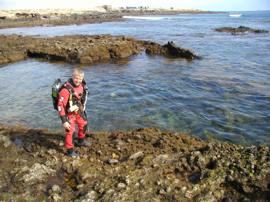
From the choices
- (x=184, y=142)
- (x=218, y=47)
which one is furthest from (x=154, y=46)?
(x=184, y=142)

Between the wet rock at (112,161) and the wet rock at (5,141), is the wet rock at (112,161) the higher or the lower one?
the higher one

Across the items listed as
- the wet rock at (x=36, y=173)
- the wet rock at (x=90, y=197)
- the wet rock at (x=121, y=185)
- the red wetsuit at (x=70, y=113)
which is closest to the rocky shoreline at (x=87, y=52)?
the red wetsuit at (x=70, y=113)

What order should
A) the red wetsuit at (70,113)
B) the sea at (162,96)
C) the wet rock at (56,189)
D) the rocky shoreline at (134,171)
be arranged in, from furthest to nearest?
the sea at (162,96), the red wetsuit at (70,113), the wet rock at (56,189), the rocky shoreline at (134,171)

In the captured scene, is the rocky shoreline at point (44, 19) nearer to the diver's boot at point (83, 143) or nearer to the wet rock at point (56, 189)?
the diver's boot at point (83, 143)

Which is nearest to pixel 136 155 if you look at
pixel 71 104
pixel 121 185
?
pixel 121 185

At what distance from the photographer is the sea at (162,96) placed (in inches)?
399

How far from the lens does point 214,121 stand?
10.4 meters

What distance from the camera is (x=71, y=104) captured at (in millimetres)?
6711

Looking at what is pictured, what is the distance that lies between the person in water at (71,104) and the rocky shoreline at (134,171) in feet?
1.75

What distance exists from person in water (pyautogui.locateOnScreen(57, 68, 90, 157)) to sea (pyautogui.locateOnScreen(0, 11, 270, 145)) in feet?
9.39

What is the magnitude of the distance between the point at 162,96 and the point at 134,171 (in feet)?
23.8

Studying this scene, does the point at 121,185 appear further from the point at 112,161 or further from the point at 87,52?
the point at 87,52

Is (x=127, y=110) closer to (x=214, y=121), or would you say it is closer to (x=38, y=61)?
(x=214, y=121)

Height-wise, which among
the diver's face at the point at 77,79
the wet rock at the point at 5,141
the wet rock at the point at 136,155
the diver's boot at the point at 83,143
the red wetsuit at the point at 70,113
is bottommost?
the wet rock at the point at 5,141
